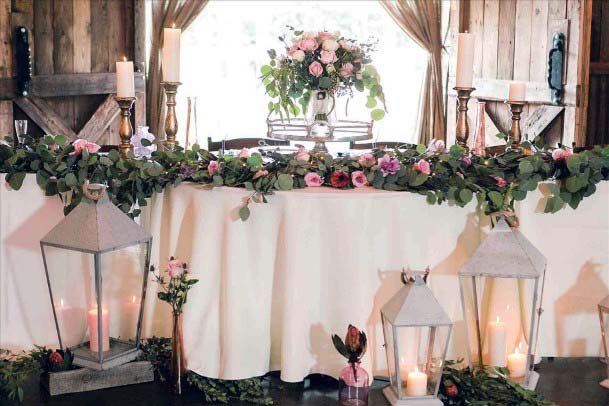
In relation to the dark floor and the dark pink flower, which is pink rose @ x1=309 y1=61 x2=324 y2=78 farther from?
the dark floor

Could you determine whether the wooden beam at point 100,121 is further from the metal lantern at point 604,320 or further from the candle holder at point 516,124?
the metal lantern at point 604,320

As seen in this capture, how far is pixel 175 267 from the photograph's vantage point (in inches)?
122

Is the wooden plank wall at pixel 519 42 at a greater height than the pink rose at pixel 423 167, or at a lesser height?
greater

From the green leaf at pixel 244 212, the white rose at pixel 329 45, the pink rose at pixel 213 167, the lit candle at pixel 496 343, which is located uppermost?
the white rose at pixel 329 45

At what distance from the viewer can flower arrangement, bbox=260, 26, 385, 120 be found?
4391mm

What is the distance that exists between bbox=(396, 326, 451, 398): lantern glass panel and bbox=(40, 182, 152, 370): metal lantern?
848 mm

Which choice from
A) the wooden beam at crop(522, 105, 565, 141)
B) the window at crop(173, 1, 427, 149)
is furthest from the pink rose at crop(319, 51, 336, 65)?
the window at crop(173, 1, 427, 149)

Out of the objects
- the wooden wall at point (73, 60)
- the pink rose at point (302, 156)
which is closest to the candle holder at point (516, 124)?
the pink rose at point (302, 156)

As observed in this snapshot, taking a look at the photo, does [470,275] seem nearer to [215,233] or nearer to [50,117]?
[215,233]

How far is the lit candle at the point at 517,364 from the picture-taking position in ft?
10.5

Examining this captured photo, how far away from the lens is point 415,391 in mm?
3055

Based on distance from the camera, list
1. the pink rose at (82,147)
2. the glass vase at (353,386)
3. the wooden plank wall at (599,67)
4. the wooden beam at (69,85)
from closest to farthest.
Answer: the glass vase at (353,386) < the pink rose at (82,147) < the wooden plank wall at (599,67) < the wooden beam at (69,85)

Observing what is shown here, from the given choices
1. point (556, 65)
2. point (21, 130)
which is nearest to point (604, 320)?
point (21, 130)

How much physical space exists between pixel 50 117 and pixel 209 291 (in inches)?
141
